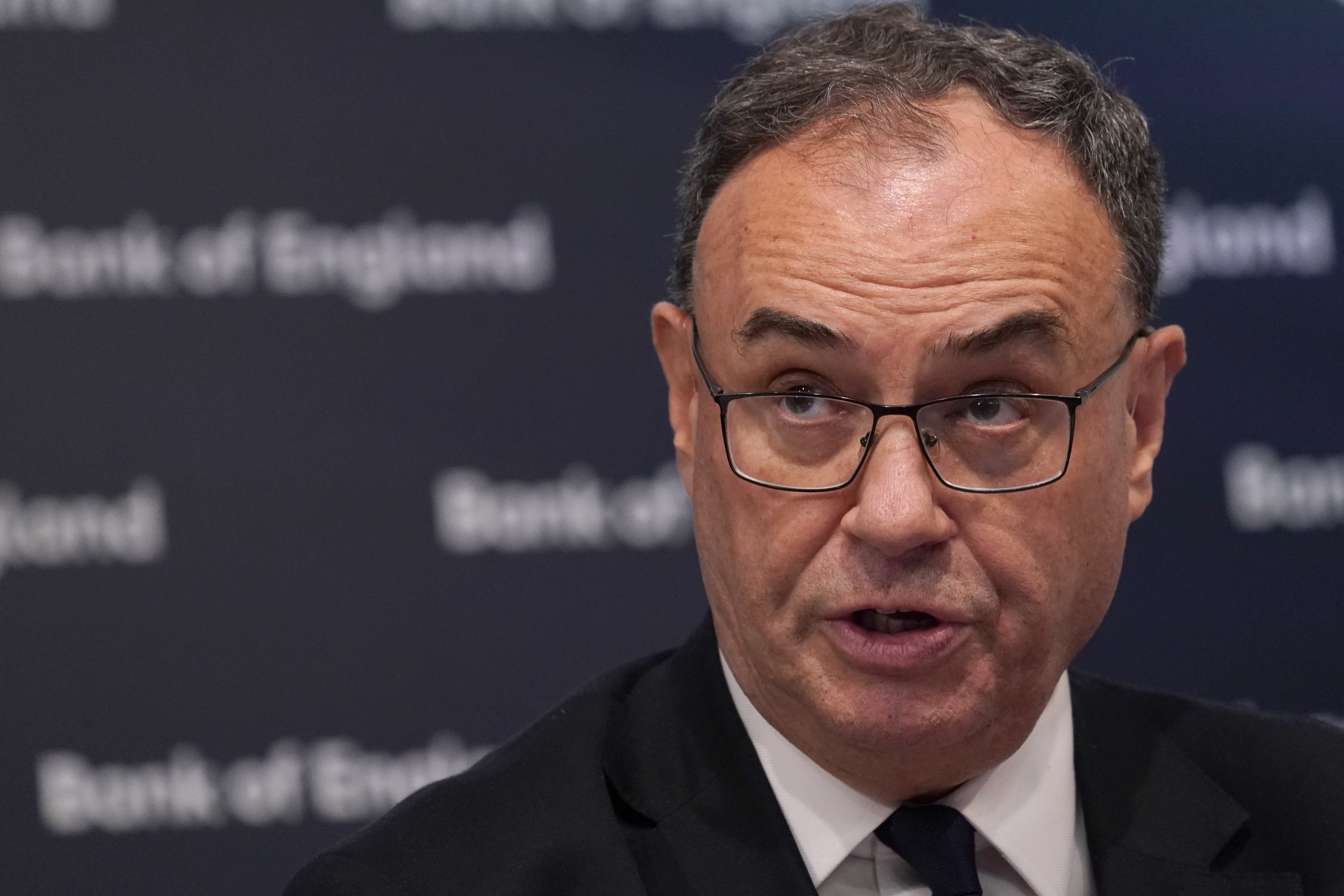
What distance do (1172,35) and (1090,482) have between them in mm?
1518

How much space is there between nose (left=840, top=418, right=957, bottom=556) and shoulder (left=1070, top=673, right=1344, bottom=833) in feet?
1.90

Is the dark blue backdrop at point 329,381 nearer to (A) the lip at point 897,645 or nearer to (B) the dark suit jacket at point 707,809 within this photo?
(B) the dark suit jacket at point 707,809

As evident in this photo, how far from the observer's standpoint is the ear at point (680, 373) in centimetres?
194

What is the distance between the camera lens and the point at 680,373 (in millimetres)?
1975

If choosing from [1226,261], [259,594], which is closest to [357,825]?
[259,594]

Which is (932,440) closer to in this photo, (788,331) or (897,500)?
(897,500)

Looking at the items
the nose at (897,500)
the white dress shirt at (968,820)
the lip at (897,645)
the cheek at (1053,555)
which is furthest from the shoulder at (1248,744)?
the nose at (897,500)

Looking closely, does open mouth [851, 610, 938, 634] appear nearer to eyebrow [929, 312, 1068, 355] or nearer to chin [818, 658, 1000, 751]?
chin [818, 658, 1000, 751]

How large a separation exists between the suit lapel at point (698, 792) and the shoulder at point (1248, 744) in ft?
1.66

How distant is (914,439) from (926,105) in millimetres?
422

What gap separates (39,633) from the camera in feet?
8.67

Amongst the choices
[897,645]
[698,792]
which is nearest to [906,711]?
[897,645]

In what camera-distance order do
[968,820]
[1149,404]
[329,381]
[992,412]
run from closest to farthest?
[992,412] < [968,820] < [1149,404] < [329,381]

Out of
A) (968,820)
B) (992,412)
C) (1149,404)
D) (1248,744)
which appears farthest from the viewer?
(1248,744)
